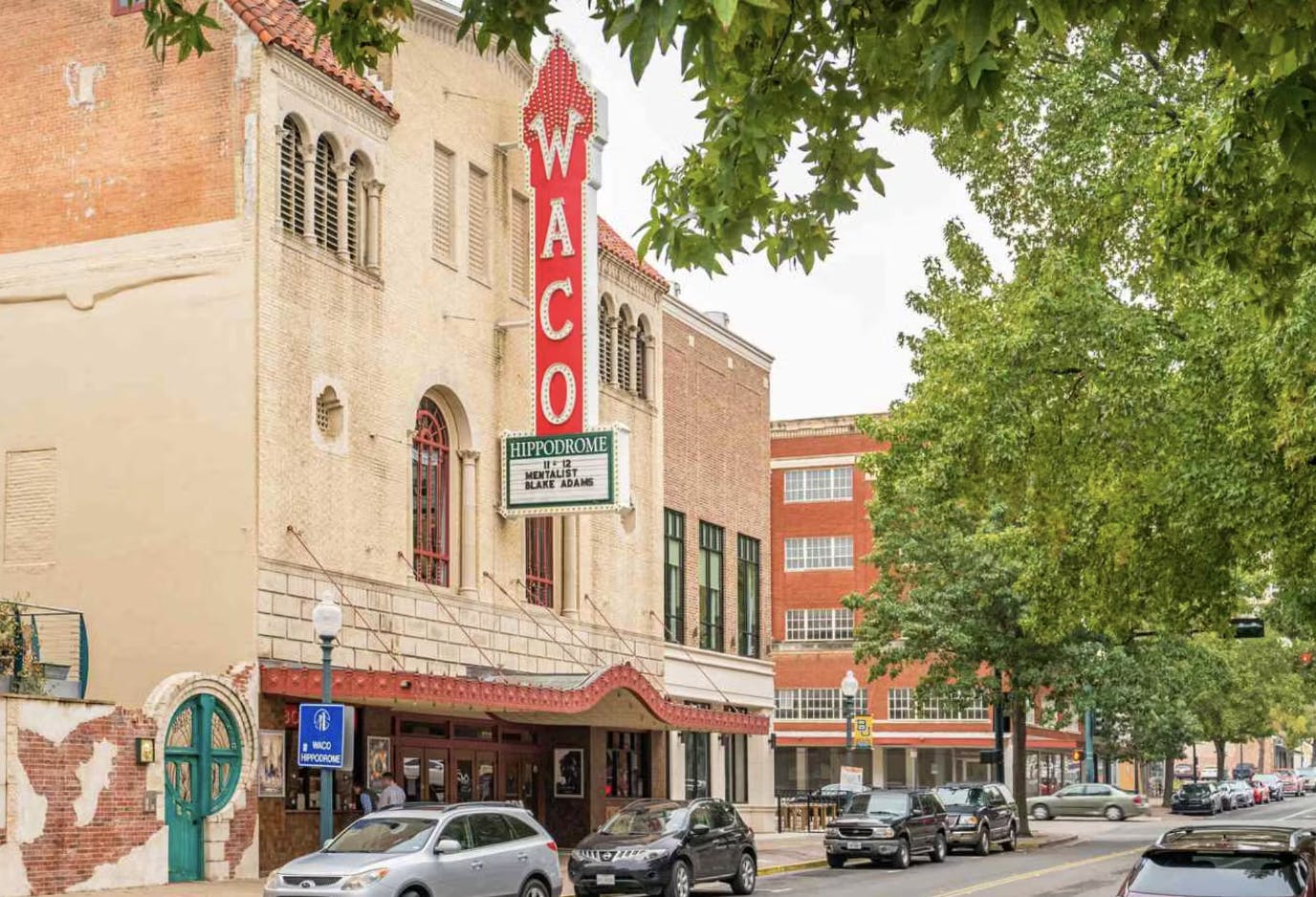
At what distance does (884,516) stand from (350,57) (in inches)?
1436

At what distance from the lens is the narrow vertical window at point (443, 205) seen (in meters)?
32.5

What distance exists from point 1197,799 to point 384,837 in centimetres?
5549

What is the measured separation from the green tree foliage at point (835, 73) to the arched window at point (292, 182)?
16740 mm

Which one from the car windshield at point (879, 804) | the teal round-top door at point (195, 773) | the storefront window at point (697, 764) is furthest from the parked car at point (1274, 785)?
the teal round-top door at point (195, 773)

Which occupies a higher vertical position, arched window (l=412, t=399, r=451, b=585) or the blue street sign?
arched window (l=412, t=399, r=451, b=585)

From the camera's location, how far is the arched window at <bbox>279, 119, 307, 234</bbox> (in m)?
28.3

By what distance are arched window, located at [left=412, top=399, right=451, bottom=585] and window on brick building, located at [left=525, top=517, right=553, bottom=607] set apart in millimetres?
2857

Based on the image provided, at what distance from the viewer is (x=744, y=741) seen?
46.6 m

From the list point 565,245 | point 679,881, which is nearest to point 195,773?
point 679,881

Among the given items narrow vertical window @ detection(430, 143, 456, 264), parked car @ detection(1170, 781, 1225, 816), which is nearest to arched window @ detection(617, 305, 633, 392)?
narrow vertical window @ detection(430, 143, 456, 264)

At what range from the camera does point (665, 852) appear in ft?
82.7

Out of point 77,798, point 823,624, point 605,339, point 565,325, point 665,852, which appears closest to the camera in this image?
point 77,798

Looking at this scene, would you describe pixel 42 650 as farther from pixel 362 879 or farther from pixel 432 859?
pixel 362 879

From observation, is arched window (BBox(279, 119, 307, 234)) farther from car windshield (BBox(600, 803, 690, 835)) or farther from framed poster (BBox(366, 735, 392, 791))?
car windshield (BBox(600, 803, 690, 835))
